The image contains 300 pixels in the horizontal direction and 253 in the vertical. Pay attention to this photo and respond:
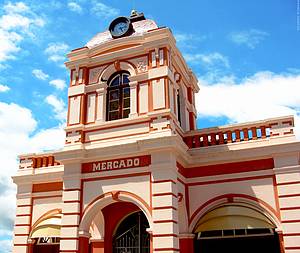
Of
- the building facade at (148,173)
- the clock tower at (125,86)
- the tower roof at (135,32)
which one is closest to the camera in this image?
the building facade at (148,173)

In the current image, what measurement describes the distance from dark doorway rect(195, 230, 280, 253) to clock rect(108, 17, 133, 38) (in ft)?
24.5

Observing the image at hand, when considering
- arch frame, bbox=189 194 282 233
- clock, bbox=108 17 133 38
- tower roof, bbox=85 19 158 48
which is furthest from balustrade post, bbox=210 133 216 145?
clock, bbox=108 17 133 38

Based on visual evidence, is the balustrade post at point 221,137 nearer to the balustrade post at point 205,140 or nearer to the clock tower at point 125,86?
the balustrade post at point 205,140

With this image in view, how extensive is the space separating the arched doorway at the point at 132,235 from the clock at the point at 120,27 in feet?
20.6

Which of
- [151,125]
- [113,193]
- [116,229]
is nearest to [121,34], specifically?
[151,125]

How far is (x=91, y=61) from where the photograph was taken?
13875 mm

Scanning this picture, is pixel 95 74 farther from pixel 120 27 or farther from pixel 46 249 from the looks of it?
pixel 46 249

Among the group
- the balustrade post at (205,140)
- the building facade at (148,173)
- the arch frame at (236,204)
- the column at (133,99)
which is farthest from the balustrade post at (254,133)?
the column at (133,99)

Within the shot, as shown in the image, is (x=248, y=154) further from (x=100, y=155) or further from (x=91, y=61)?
(x=91, y=61)

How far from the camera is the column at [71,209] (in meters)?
11.7

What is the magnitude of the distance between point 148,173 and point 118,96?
127 inches

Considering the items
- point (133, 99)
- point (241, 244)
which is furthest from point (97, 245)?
point (133, 99)

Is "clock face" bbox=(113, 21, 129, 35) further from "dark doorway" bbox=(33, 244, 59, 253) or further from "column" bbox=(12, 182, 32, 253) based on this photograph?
"dark doorway" bbox=(33, 244, 59, 253)

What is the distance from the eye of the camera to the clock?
1404 cm
